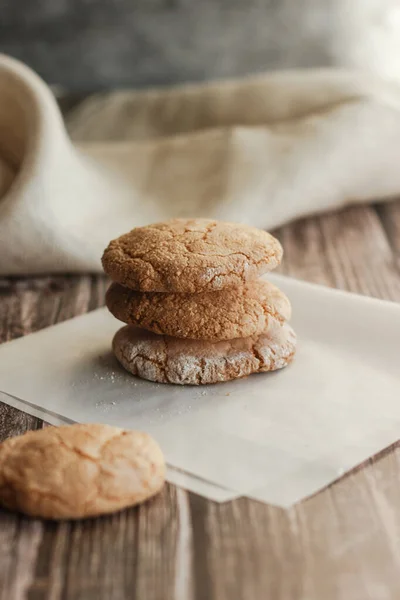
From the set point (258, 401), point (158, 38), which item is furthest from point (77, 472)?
point (158, 38)

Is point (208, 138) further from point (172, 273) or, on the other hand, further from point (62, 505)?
point (62, 505)

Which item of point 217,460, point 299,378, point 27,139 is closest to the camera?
point 217,460

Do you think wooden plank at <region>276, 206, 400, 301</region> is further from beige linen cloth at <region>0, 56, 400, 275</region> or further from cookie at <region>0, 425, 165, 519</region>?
cookie at <region>0, 425, 165, 519</region>

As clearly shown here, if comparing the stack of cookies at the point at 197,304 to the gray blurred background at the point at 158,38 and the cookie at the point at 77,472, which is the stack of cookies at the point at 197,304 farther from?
the gray blurred background at the point at 158,38

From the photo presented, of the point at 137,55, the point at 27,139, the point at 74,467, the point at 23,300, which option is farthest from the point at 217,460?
the point at 137,55

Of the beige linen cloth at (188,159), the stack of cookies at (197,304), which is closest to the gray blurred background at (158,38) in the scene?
the beige linen cloth at (188,159)

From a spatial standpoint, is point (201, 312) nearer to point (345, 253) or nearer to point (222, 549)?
point (222, 549)
